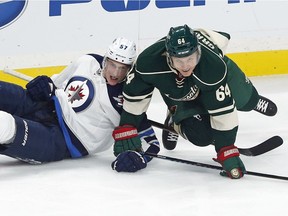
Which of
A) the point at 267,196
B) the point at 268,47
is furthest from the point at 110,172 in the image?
the point at 268,47

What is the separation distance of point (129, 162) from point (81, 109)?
326 millimetres

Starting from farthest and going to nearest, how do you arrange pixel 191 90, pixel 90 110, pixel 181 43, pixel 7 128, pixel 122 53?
1. pixel 90 110
2. pixel 122 53
3. pixel 191 90
4. pixel 7 128
5. pixel 181 43

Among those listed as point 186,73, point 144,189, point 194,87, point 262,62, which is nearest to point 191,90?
point 194,87

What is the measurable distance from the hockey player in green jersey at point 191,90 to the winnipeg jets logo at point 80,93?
178 mm

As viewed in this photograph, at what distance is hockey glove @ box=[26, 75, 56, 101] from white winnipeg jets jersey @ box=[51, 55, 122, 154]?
0.14 feet

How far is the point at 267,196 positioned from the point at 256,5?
6.85ft

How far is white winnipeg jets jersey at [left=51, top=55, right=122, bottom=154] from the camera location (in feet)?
10.0

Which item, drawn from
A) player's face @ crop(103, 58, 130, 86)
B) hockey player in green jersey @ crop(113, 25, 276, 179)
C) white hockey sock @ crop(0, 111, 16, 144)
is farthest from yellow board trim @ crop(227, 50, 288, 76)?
white hockey sock @ crop(0, 111, 16, 144)

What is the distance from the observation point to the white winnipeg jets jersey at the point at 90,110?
3.05 m

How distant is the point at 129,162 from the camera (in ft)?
9.58

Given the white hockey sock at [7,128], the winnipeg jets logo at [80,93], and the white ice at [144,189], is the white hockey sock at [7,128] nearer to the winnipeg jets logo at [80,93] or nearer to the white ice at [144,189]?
the white ice at [144,189]

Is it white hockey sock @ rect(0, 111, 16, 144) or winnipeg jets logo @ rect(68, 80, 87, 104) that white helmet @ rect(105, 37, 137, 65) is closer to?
winnipeg jets logo @ rect(68, 80, 87, 104)

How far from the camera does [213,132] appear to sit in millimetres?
2869

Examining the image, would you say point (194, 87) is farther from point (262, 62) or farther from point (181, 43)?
point (262, 62)
